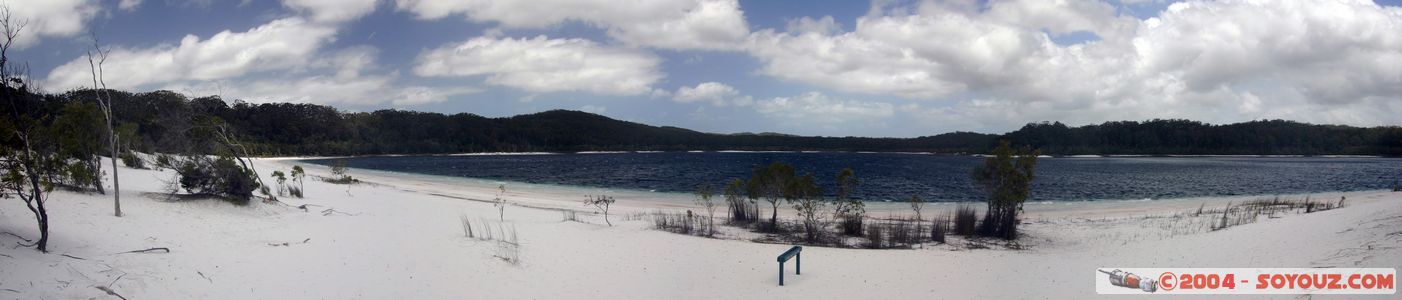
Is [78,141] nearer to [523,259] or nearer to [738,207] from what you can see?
[523,259]

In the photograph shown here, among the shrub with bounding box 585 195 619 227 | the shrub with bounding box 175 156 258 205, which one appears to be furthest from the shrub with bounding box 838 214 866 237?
the shrub with bounding box 175 156 258 205

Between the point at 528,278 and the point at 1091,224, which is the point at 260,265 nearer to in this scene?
the point at 528,278

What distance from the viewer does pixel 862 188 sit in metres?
42.4

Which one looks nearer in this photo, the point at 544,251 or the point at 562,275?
the point at 562,275

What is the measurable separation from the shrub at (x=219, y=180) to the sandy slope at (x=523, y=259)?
483 mm

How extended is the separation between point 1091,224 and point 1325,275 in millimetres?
13155

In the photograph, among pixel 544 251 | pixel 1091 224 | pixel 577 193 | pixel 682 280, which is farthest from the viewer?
pixel 577 193

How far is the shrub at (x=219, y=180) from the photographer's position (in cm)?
1456

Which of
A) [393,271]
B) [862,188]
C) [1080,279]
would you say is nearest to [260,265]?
[393,271]

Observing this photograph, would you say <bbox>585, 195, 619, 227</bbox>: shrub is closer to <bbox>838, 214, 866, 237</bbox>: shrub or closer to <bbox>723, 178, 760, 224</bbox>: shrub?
<bbox>723, 178, 760, 224</bbox>: shrub

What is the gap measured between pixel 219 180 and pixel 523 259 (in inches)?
336

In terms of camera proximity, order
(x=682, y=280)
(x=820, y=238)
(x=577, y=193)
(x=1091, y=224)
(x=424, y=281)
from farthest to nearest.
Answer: (x=577, y=193) < (x=1091, y=224) < (x=820, y=238) < (x=682, y=280) < (x=424, y=281)

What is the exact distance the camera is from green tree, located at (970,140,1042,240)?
17.8m

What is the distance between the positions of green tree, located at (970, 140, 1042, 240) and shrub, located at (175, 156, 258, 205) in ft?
61.1
